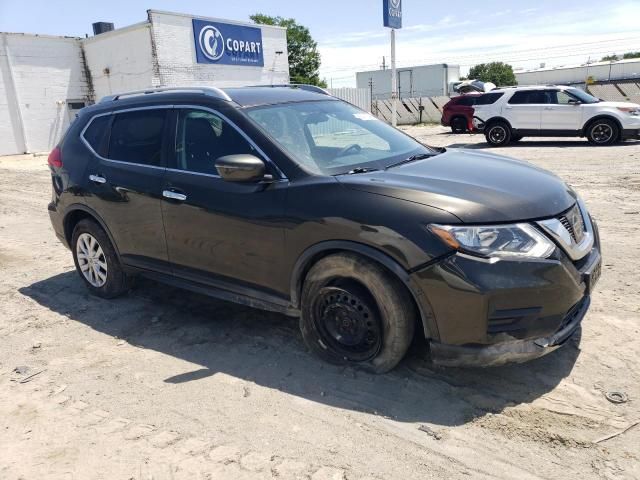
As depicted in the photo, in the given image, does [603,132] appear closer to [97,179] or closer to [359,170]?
[359,170]

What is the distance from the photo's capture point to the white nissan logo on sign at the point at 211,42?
25.8m

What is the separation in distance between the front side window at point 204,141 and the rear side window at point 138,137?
253mm

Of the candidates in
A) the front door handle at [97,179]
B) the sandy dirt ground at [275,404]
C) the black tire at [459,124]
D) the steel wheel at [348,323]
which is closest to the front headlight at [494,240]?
the steel wheel at [348,323]

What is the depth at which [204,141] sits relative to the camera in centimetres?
409

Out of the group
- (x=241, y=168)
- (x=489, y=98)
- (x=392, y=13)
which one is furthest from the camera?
(x=392, y=13)

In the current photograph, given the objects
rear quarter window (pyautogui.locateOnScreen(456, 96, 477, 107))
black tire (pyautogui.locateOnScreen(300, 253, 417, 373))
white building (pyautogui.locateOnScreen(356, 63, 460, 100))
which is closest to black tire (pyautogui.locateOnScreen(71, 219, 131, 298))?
black tire (pyautogui.locateOnScreen(300, 253, 417, 373))

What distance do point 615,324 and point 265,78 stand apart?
27.9 metres

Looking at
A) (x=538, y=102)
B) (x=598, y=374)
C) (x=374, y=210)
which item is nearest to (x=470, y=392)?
(x=598, y=374)

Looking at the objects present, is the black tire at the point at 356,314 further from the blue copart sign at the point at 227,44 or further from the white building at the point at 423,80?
the white building at the point at 423,80

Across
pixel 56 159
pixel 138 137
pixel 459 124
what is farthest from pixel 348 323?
pixel 459 124

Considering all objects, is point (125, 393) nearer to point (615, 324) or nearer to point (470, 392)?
point (470, 392)

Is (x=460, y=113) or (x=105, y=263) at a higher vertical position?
(x=460, y=113)

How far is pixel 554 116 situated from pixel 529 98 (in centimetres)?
91

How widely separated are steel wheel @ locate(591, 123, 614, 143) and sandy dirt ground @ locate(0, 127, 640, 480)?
453 inches
